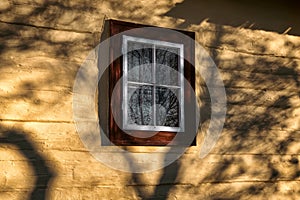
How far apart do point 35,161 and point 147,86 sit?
1350 mm

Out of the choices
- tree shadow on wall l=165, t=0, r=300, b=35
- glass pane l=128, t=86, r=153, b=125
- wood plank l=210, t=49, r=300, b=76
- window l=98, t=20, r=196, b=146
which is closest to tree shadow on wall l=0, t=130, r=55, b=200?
window l=98, t=20, r=196, b=146

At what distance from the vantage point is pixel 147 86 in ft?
16.6

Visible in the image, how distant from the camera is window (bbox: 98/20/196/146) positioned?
4793 millimetres

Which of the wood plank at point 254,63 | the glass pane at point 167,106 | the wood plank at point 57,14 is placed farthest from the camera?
the wood plank at point 254,63

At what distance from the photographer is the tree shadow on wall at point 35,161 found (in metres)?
4.30

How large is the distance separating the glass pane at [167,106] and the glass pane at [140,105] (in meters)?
0.08

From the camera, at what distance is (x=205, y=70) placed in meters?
5.36

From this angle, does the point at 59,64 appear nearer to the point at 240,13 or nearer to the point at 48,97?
the point at 48,97

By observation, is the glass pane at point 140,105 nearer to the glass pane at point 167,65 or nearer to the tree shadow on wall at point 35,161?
the glass pane at point 167,65

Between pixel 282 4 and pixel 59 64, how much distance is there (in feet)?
9.36

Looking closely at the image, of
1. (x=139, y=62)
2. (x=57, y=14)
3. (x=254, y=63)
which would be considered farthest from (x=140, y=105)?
(x=254, y=63)

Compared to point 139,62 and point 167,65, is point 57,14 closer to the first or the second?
point 139,62

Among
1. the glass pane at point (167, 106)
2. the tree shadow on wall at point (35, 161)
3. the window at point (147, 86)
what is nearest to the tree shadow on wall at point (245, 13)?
the window at point (147, 86)

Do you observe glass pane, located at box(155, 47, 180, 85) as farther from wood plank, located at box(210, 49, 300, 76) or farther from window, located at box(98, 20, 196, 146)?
wood plank, located at box(210, 49, 300, 76)
